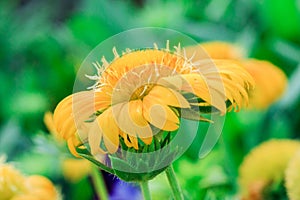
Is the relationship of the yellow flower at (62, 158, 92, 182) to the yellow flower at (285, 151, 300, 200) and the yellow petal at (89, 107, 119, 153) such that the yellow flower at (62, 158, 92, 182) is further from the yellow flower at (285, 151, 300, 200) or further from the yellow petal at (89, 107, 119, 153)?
the yellow petal at (89, 107, 119, 153)

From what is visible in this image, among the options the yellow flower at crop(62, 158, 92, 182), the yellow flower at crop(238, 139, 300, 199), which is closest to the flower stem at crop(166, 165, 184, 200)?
the yellow flower at crop(238, 139, 300, 199)

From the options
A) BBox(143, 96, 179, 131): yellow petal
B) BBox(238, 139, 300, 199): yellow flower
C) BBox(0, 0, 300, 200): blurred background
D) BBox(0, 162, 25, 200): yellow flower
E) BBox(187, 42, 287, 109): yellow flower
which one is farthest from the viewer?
BBox(0, 0, 300, 200): blurred background

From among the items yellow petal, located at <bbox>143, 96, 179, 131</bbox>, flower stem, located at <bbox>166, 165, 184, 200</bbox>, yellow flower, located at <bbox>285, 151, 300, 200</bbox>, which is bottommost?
yellow flower, located at <bbox>285, 151, 300, 200</bbox>

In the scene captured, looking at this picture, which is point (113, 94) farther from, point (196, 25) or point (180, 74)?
point (196, 25)

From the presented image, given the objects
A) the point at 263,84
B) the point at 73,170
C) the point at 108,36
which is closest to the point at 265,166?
the point at 263,84

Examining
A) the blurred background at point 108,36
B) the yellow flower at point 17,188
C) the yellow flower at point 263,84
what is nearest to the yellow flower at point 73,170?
the blurred background at point 108,36

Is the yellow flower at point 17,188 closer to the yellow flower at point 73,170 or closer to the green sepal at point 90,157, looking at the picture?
the green sepal at point 90,157
